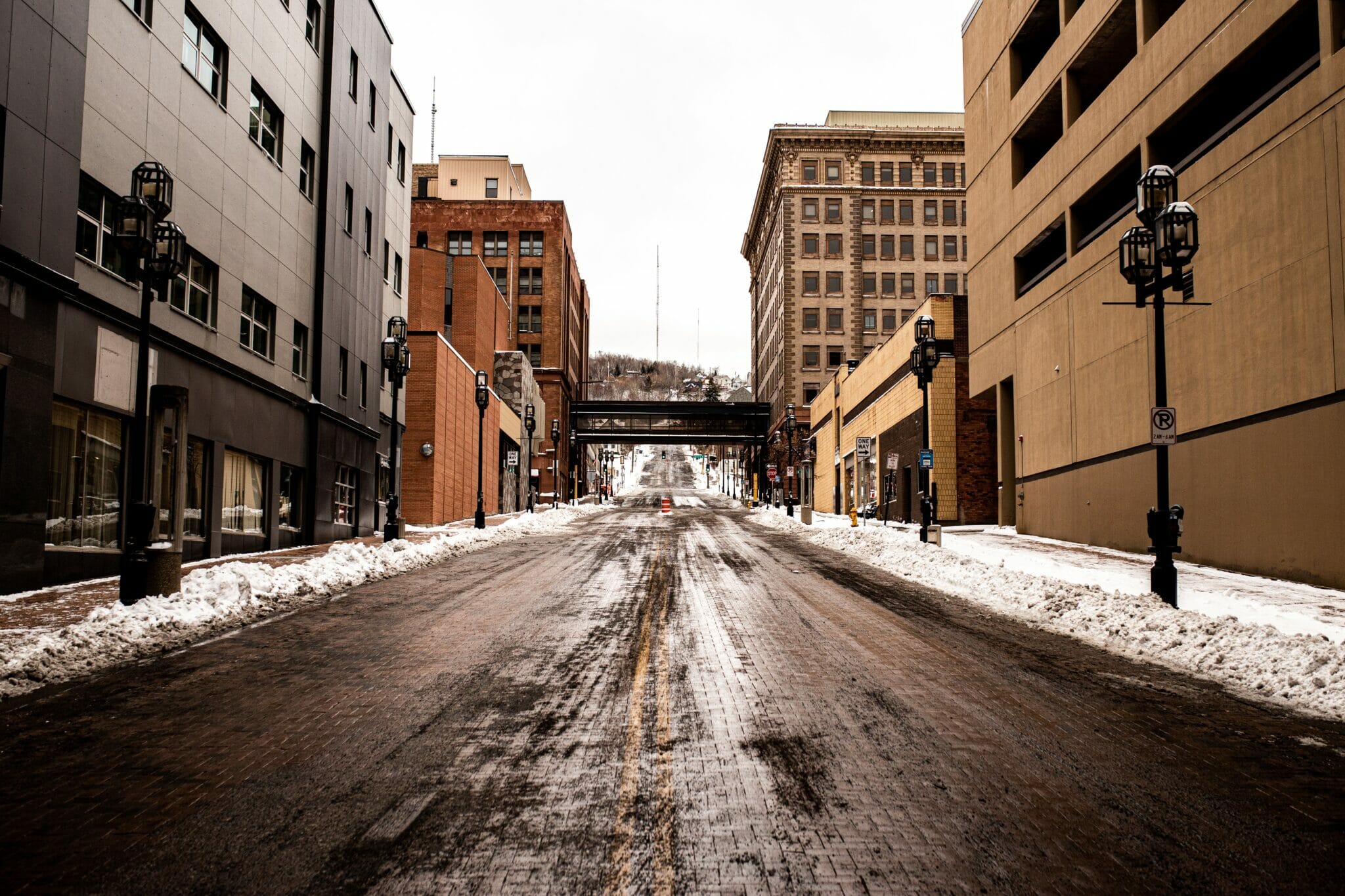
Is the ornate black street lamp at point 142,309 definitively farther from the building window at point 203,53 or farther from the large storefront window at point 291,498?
the large storefront window at point 291,498

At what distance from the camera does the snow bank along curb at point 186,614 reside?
787 centimetres

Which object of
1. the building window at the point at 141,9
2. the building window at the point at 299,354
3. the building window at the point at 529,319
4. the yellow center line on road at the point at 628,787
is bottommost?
the yellow center line on road at the point at 628,787

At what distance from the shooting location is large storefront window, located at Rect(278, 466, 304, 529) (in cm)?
2433

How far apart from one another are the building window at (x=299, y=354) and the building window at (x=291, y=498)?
9.06 ft

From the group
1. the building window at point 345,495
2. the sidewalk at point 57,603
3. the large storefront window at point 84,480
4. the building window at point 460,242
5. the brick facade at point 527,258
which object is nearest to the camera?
the sidewalk at point 57,603

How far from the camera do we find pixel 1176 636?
363 inches

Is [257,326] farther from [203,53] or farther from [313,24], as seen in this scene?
[313,24]

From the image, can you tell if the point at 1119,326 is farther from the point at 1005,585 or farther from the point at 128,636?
the point at 128,636

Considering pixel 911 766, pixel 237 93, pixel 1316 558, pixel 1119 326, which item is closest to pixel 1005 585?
pixel 1316 558

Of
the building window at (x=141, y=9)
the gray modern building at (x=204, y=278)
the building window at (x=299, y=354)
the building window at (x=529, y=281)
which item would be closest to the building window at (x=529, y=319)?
the building window at (x=529, y=281)

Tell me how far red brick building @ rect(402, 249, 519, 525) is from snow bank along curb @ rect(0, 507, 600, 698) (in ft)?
65.5

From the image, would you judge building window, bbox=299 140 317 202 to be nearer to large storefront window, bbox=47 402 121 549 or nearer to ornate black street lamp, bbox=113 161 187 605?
large storefront window, bbox=47 402 121 549

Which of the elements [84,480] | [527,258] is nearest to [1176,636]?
[84,480]

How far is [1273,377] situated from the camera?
15.2 metres
